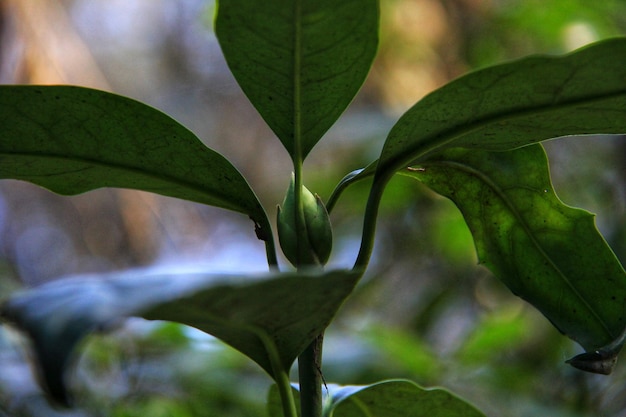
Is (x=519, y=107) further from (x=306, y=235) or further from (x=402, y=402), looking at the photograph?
(x=402, y=402)

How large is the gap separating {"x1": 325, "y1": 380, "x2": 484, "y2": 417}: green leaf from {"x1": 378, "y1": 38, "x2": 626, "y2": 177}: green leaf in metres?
0.20

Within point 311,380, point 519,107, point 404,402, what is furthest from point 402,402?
point 519,107

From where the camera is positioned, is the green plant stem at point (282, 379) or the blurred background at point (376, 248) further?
the blurred background at point (376, 248)

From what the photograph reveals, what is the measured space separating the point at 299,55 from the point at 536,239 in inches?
10.2

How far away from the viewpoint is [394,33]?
262 centimetres

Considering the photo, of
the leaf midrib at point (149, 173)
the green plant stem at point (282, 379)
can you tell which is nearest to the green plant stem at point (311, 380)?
the green plant stem at point (282, 379)

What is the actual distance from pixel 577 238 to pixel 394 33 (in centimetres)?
212

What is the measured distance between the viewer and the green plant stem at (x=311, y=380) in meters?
0.49

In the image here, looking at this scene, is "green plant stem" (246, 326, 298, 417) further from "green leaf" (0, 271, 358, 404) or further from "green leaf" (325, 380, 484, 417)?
"green leaf" (325, 380, 484, 417)

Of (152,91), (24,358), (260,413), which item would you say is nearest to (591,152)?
(260,413)

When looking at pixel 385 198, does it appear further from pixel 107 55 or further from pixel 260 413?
pixel 107 55

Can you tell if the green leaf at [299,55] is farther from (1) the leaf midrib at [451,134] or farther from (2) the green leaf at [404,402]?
(2) the green leaf at [404,402]

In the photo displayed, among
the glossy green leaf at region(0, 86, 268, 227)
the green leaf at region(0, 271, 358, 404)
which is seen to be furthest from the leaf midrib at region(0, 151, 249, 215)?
the green leaf at region(0, 271, 358, 404)

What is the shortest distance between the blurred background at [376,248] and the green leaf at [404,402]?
0.17m
